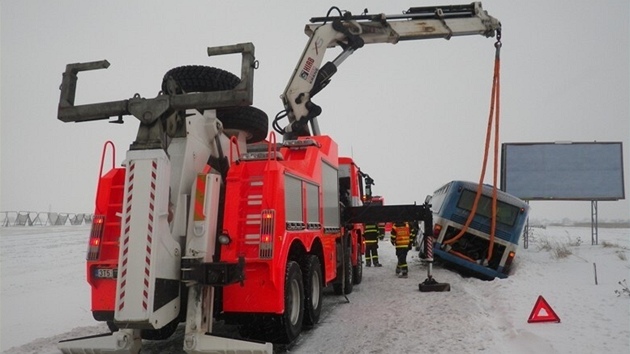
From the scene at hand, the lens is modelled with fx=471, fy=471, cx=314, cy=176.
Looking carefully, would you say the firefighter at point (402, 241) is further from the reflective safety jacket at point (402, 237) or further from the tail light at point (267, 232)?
the tail light at point (267, 232)

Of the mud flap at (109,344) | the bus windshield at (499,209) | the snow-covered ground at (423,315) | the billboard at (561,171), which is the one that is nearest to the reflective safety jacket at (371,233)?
the snow-covered ground at (423,315)

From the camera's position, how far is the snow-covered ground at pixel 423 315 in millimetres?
5969

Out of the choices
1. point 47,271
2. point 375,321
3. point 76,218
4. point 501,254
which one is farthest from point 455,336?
point 76,218

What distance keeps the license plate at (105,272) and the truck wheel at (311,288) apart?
2.53 metres

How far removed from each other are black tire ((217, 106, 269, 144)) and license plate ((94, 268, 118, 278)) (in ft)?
8.21

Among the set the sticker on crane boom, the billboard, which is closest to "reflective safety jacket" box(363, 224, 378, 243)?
the billboard

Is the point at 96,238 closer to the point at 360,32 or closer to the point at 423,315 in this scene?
the point at 423,315

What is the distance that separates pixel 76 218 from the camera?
4006 centimetres

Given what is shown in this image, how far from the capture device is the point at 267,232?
5238 mm

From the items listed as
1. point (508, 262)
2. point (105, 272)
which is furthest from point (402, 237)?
point (105, 272)

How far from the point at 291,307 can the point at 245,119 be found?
2.66m

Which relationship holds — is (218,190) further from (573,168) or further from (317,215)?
(573,168)

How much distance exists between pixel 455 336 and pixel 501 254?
25.8 feet

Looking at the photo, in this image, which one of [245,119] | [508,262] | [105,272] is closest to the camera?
[105,272]
